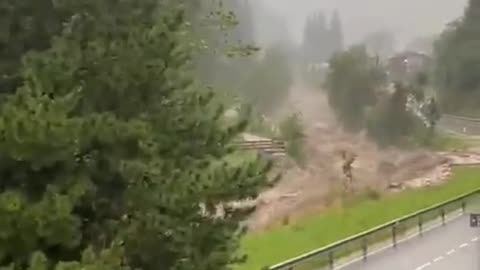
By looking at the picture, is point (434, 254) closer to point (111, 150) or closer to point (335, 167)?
point (335, 167)

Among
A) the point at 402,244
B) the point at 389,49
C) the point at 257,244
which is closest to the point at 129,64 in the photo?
the point at 257,244

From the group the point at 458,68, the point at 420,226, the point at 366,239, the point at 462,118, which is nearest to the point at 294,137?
the point at 462,118

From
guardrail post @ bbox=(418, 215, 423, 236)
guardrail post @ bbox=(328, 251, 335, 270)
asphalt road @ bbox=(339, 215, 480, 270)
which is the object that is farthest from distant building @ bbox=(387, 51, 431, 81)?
guardrail post @ bbox=(328, 251, 335, 270)

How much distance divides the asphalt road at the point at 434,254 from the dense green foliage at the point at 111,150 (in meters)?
6.44

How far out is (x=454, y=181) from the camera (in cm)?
1936

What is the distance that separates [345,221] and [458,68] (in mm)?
8592

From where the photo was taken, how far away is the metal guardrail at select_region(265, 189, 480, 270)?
10.9 metres

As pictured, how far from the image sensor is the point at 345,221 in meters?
16.7

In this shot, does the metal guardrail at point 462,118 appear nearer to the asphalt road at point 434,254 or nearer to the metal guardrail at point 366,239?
the metal guardrail at point 366,239

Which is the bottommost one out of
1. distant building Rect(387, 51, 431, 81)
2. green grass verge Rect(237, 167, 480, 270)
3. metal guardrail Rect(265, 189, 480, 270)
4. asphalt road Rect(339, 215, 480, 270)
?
green grass verge Rect(237, 167, 480, 270)

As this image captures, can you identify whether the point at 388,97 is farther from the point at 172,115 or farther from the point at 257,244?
the point at 172,115

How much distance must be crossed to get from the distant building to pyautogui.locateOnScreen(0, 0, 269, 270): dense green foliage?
60.3 ft

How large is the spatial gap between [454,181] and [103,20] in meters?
15.2

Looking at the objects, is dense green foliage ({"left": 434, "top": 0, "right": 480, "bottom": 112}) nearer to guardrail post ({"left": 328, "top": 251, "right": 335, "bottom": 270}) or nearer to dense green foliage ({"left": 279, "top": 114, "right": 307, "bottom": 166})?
dense green foliage ({"left": 279, "top": 114, "right": 307, "bottom": 166})
